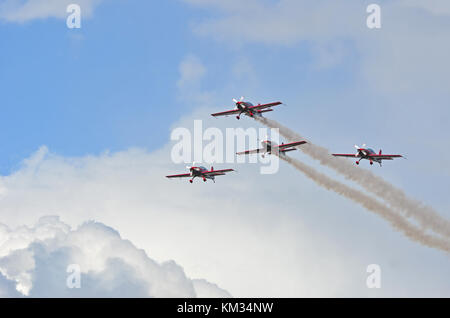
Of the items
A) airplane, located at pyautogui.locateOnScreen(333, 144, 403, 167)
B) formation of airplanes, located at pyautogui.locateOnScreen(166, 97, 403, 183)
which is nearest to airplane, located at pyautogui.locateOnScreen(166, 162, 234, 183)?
formation of airplanes, located at pyautogui.locateOnScreen(166, 97, 403, 183)

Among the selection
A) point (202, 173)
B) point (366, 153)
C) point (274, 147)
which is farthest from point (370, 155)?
point (202, 173)

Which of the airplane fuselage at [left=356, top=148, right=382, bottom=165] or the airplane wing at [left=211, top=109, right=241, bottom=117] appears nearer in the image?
the airplane fuselage at [left=356, top=148, right=382, bottom=165]

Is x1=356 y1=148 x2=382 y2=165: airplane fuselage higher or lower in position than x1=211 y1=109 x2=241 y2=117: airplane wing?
lower

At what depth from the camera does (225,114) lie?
397 ft

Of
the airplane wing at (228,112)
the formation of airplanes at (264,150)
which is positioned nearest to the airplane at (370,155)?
the formation of airplanes at (264,150)

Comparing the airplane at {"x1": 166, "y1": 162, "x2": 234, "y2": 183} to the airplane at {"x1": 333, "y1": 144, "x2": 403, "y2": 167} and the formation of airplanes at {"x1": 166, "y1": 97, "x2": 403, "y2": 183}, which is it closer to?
the formation of airplanes at {"x1": 166, "y1": 97, "x2": 403, "y2": 183}

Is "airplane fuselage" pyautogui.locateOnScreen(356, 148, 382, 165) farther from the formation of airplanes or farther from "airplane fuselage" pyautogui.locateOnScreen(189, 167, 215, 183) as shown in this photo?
"airplane fuselage" pyautogui.locateOnScreen(189, 167, 215, 183)

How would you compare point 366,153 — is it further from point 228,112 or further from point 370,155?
point 228,112

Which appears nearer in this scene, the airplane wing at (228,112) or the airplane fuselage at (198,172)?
the airplane fuselage at (198,172)

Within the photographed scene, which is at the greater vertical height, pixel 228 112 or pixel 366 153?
pixel 228 112

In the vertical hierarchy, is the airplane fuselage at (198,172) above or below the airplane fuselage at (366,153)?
below

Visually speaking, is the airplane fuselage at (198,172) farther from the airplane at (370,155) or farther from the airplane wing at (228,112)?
the airplane at (370,155)

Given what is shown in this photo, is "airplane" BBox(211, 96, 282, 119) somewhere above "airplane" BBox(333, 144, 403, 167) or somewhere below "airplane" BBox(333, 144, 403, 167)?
above
